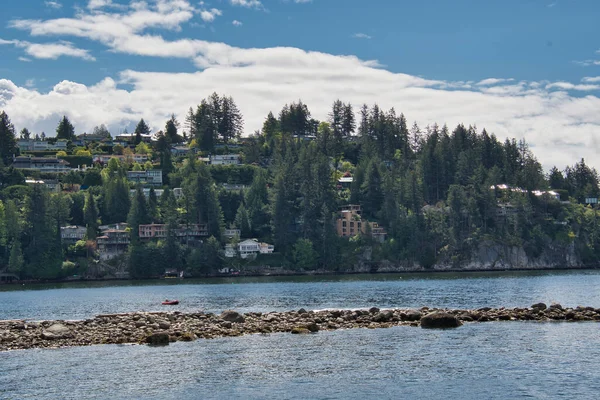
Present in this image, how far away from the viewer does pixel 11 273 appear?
490 feet

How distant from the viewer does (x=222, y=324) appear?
6294 cm

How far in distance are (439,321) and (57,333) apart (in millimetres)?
28700

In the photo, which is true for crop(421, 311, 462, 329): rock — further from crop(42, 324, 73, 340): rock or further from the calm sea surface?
crop(42, 324, 73, 340): rock

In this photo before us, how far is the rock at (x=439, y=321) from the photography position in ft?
198

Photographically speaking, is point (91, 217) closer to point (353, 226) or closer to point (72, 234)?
point (72, 234)

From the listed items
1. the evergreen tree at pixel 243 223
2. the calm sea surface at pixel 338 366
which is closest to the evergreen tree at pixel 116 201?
the evergreen tree at pixel 243 223

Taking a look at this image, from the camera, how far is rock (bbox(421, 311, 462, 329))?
60.3 meters

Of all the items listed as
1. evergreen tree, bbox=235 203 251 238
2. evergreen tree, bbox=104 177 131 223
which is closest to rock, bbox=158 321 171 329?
evergreen tree, bbox=235 203 251 238

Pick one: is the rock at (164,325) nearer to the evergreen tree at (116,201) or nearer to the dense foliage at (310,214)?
the dense foliage at (310,214)

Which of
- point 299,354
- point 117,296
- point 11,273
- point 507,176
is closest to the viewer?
point 299,354

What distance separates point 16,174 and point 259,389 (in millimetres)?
159377

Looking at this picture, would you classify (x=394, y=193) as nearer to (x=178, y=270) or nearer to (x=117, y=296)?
(x=178, y=270)

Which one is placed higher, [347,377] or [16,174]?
[16,174]

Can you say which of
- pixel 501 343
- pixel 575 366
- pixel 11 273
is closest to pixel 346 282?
pixel 11 273
